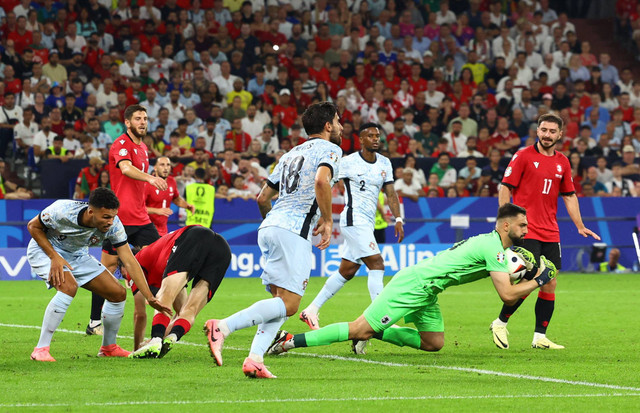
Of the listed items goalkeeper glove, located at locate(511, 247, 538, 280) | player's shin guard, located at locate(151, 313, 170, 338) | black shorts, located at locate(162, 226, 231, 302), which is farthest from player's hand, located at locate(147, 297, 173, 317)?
goalkeeper glove, located at locate(511, 247, 538, 280)

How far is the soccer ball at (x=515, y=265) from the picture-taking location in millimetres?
8727

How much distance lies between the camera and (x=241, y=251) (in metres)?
20.4

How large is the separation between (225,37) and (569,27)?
970 cm

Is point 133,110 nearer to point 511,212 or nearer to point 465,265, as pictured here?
point 465,265

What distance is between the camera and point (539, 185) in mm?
10641

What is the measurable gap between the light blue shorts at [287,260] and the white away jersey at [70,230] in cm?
157

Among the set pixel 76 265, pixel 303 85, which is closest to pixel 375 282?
pixel 76 265

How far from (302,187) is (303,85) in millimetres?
16607

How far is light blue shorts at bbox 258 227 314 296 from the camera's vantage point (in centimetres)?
782

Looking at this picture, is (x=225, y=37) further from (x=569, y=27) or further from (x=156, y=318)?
(x=156, y=318)

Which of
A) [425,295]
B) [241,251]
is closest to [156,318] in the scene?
[425,295]

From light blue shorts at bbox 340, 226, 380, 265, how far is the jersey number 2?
346 cm

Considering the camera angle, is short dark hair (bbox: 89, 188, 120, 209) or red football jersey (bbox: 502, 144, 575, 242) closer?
short dark hair (bbox: 89, 188, 120, 209)

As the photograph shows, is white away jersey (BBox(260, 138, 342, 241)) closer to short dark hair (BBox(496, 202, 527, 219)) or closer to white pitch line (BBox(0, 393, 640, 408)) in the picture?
white pitch line (BBox(0, 393, 640, 408))
